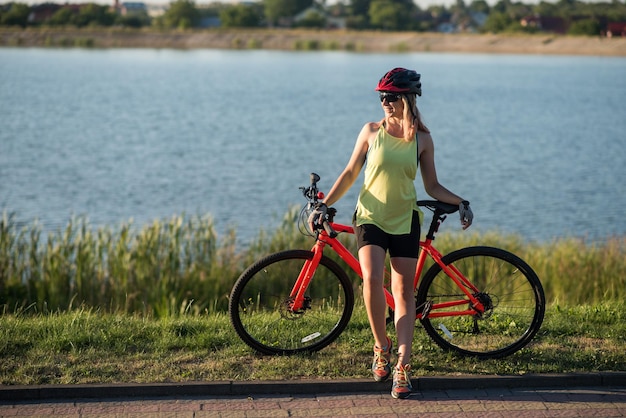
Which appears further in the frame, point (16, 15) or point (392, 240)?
point (16, 15)

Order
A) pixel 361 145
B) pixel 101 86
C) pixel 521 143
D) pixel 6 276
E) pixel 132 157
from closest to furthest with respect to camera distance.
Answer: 1. pixel 361 145
2. pixel 6 276
3. pixel 132 157
4. pixel 521 143
5. pixel 101 86

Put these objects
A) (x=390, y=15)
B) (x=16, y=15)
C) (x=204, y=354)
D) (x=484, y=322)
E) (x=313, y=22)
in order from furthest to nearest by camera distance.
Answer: (x=313, y=22) < (x=390, y=15) < (x=16, y=15) < (x=484, y=322) < (x=204, y=354)

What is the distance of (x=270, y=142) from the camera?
109 feet

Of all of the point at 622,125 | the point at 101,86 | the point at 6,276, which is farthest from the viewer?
the point at 101,86

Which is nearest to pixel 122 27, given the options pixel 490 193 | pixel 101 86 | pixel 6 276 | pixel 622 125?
pixel 101 86

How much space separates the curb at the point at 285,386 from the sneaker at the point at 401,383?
0.10 metres

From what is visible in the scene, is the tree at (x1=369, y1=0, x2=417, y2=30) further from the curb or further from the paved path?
the paved path

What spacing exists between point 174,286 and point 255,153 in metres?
18.7

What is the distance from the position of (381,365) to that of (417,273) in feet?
2.23

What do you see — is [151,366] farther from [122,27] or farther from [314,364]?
[122,27]

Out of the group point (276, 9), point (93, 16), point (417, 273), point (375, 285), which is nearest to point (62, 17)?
point (93, 16)

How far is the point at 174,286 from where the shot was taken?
1155cm

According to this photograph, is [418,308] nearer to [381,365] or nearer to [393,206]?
[381,365]

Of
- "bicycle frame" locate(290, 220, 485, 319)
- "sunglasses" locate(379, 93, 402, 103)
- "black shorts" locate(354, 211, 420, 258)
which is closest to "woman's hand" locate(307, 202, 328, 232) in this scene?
"bicycle frame" locate(290, 220, 485, 319)
